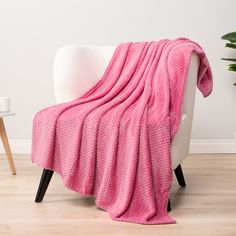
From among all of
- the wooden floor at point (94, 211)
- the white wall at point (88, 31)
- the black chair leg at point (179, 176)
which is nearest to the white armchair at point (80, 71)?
the black chair leg at point (179, 176)

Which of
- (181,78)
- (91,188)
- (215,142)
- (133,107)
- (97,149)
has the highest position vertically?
(181,78)

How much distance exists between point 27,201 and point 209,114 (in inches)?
69.4

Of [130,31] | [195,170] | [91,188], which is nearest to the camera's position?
[91,188]

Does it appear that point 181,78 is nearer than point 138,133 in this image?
No

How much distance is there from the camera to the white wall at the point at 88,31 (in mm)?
3158

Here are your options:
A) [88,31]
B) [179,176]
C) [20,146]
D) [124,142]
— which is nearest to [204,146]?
[179,176]

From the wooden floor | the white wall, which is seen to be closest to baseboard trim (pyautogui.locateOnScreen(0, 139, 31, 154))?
the white wall

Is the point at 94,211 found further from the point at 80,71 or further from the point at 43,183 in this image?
the point at 80,71

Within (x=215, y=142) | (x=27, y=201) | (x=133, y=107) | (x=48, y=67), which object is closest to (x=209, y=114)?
(x=215, y=142)

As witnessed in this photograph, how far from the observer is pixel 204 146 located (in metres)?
3.26

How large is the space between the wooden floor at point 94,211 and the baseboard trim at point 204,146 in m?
0.70

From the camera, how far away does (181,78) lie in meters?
1.79

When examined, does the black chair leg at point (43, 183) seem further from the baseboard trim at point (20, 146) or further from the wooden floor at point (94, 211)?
the baseboard trim at point (20, 146)

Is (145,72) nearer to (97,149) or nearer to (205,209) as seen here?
(97,149)
